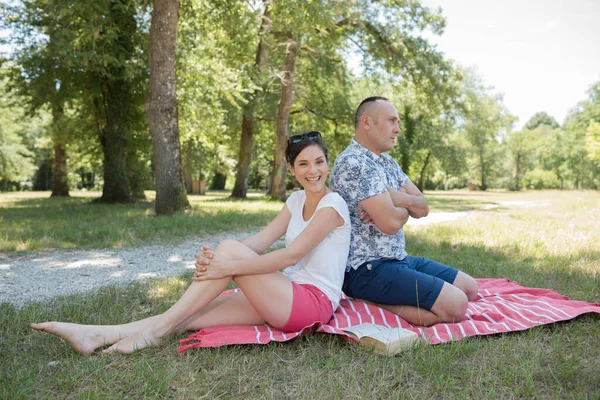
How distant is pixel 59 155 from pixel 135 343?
24.0 m

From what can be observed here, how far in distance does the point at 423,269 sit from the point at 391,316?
695mm

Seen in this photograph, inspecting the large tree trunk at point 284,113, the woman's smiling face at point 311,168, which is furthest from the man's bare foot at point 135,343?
the large tree trunk at point 284,113

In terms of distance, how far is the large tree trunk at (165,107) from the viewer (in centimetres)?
1116

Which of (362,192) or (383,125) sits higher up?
(383,125)

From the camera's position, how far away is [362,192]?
3832 millimetres

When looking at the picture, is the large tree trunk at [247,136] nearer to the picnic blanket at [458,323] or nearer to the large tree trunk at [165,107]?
the large tree trunk at [165,107]

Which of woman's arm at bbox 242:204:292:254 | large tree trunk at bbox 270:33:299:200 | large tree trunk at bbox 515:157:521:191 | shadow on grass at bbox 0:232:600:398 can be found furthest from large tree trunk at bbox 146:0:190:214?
large tree trunk at bbox 515:157:521:191

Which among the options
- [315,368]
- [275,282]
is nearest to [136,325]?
[275,282]

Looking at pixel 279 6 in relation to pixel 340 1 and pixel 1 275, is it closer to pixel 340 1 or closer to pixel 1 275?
pixel 340 1

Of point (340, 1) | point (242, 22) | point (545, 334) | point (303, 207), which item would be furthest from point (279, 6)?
point (545, 334)

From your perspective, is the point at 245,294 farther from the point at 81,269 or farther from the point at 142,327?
the point at 81,269

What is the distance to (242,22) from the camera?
1335 centimetres

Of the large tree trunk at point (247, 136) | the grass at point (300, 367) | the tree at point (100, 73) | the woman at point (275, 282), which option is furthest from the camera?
the large tree trunk at point (247, 136)

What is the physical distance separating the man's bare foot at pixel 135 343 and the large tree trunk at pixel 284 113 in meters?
15.2
